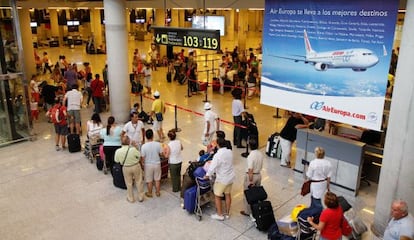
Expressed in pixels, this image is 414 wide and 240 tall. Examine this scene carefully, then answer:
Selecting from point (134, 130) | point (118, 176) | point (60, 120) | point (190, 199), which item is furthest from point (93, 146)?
point (190, 199)

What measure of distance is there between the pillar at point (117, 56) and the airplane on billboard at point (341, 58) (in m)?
6.01

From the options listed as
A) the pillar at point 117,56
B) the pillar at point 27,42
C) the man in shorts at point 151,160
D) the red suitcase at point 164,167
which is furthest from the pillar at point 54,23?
the man in shorts at point 151,160

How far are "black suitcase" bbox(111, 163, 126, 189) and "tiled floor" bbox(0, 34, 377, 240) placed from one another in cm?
14

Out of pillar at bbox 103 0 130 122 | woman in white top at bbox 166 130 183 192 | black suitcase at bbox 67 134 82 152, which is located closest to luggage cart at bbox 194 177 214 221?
woman in white top at bbox 166 130 183 192

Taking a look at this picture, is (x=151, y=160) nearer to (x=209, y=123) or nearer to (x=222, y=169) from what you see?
(x=222, y=169)

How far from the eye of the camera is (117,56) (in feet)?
37.3

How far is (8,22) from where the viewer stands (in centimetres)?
1038

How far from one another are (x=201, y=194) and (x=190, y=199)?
0.22 m

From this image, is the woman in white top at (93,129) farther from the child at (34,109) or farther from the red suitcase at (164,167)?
the child at (34,109)

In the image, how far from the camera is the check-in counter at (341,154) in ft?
24.0

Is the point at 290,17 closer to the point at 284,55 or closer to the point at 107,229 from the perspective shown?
the point at 284,55

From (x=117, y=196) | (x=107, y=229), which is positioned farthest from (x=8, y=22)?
(x=107, y=229)

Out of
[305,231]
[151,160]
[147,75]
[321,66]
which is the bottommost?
[305,231]

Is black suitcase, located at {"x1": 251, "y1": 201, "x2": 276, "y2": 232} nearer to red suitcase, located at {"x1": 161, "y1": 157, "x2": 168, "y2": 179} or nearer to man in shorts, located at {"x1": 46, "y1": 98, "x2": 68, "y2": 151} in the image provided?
red suitcase, located at {"x1": 161, "y1": 157, "x2": 168, "y2": 179}
